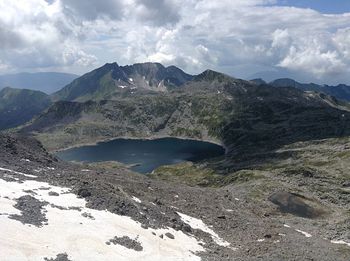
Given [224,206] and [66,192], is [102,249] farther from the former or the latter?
[224,206]

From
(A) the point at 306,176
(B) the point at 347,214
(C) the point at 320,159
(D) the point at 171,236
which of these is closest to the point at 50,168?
(D) the point at 171,236

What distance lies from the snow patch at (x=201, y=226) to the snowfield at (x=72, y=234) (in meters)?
4.53

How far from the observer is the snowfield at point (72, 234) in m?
44.9

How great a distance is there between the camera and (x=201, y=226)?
69.8 m

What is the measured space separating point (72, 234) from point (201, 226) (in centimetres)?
2542

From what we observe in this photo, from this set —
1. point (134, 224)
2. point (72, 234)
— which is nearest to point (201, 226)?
point (134, 224)

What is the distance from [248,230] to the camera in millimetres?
73000

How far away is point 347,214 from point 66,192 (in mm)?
73753

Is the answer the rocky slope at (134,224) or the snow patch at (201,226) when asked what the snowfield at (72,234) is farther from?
the snow patch at (201,226)

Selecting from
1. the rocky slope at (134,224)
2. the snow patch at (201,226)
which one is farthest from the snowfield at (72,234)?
the snow patch at (201,226)

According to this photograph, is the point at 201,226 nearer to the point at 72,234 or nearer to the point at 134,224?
the point at 134,224

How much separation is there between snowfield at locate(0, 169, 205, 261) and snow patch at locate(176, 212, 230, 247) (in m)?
4.53

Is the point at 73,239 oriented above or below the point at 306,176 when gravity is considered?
above

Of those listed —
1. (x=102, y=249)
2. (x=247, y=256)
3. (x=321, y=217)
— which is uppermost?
(x=102, y=249)
